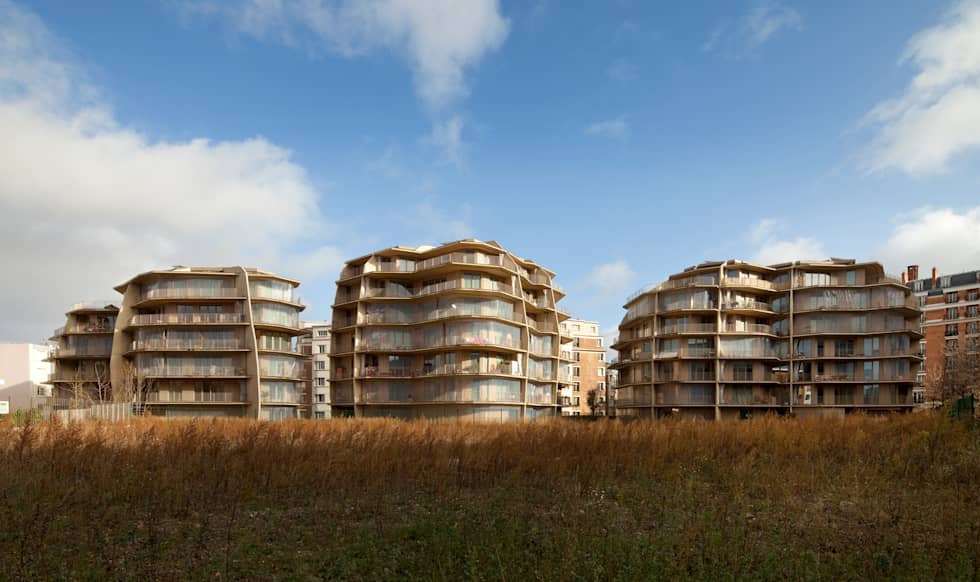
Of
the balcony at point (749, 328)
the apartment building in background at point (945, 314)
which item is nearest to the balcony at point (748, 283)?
the balcony at point (749, 328)

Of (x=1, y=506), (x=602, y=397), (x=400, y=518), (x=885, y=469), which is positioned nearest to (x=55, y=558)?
(x=1, y=506)

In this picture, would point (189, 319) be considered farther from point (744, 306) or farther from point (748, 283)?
point (748, 283)

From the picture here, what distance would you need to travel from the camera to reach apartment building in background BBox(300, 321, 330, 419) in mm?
97688

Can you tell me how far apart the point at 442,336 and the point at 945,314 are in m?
82.0

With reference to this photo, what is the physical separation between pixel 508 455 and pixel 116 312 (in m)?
64.4

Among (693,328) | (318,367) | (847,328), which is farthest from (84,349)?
(847,328)

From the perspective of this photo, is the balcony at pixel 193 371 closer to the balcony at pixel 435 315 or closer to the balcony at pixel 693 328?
the balcony at pixel 435 315

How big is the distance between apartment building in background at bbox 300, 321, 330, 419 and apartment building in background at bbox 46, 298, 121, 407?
30.0 meters

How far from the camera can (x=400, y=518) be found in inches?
468

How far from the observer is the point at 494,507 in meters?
12.3

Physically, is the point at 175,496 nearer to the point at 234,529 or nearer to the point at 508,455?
→ the point at 234,529

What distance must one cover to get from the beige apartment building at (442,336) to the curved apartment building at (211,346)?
5.47 m

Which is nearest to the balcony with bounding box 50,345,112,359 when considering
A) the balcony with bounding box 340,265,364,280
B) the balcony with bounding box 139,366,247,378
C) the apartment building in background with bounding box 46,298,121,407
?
the apartment building in background with bounding box 46,298,121,407

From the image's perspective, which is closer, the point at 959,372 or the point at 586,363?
the point at 959,372
